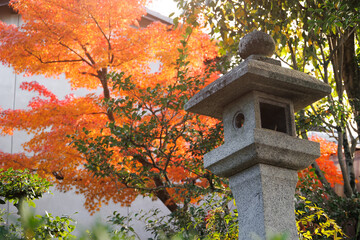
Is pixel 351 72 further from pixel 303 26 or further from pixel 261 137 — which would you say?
pixel 261 137

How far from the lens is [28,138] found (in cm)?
1066

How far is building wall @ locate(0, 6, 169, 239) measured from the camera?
10359mm

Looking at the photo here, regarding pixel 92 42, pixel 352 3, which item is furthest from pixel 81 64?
pixel 352 3

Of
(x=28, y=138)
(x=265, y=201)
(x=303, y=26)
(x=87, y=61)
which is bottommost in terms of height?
(x=265, y=201)

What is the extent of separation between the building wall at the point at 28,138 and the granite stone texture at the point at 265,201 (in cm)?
766

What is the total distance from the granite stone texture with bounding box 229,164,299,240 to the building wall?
7.66 meters

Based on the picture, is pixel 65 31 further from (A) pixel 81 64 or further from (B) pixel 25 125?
(B) pixel 25 125

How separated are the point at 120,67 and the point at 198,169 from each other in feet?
10.4

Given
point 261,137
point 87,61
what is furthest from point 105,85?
point 261,137

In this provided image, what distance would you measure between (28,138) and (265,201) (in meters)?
9.30

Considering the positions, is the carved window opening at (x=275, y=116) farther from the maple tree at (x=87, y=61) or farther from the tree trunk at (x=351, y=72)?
the tree trunk at (x=351, y=72)

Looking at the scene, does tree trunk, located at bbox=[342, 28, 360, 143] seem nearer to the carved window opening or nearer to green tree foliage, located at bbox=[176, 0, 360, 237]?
green tree foliage, located at bbox=[176, 0, 360, 237]

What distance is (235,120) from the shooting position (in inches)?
116

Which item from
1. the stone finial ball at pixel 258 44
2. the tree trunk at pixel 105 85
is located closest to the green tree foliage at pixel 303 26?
the stone finial ball at pixel 258 44
